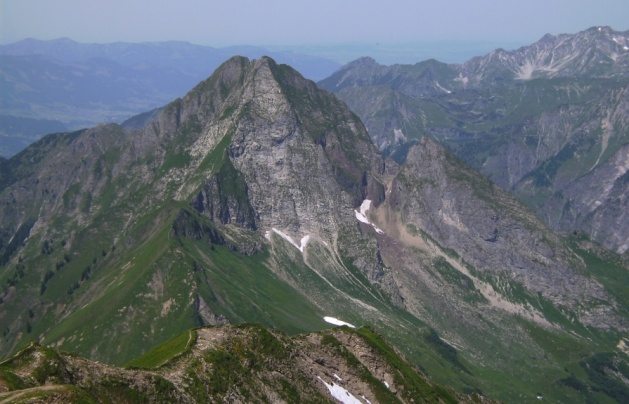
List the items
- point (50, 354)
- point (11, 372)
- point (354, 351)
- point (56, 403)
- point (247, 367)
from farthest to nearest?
point (354, 351) → point (247, 367) → point (50, 354) → point (11, 372) → point (56, 403)

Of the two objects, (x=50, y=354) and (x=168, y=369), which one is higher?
(x=50, y=354)

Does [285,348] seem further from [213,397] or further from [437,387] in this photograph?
[437,387]

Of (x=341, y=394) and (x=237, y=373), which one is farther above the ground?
(x=237, y=373)

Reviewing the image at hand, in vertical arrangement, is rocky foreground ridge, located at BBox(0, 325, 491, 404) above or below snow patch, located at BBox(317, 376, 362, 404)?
above

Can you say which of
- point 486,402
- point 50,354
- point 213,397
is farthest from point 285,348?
point 486,402

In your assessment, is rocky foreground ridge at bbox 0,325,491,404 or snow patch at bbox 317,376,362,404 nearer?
rocky foreground ridge at bbox 0,325,491,404

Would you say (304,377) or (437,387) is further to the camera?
(437,387)

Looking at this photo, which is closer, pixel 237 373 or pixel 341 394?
pixel 237 373

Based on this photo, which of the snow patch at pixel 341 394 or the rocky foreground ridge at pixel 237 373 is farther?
the snow patch at pixel 341 394
